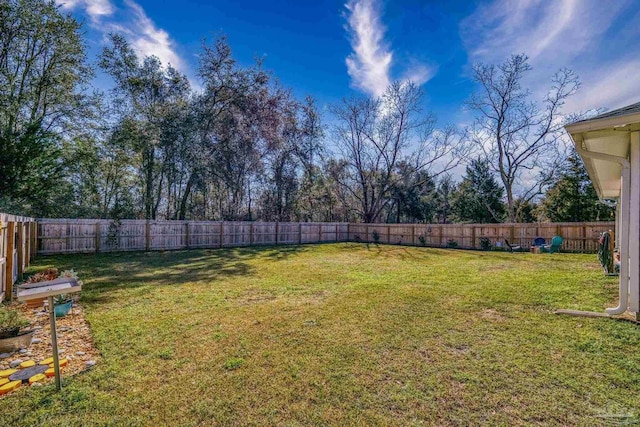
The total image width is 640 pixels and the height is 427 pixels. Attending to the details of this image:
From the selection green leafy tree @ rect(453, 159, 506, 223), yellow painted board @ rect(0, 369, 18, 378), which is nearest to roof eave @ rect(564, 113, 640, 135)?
yellow painted board @ rect(0, 369, 18, 378)

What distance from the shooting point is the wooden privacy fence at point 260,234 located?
34.1 ft

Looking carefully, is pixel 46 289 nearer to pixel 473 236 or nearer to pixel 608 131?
pixel 608 131

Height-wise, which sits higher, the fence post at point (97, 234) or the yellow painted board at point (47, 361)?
the fence post at point (97, 234)

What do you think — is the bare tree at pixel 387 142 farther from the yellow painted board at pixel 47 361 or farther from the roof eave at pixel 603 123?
the yellow painted board at pixel 47 361

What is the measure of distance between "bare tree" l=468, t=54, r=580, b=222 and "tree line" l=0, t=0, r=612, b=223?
0.21 ft

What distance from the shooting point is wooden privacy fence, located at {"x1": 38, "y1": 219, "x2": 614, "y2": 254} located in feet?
34.1

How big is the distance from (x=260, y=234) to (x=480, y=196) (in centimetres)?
1724

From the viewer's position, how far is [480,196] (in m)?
22.8

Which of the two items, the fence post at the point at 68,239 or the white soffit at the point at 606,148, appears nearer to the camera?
the white soffit at the point at 606,148

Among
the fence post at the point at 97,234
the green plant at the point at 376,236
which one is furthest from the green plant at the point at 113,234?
the green plant at the point at 376,236

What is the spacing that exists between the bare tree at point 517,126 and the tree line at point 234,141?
0.06m

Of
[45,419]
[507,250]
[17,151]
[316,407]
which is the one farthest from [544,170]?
[17,151]

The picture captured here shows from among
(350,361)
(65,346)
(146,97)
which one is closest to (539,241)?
(350,361)

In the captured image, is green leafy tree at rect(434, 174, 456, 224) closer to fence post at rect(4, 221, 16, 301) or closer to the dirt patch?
the dirt patch
